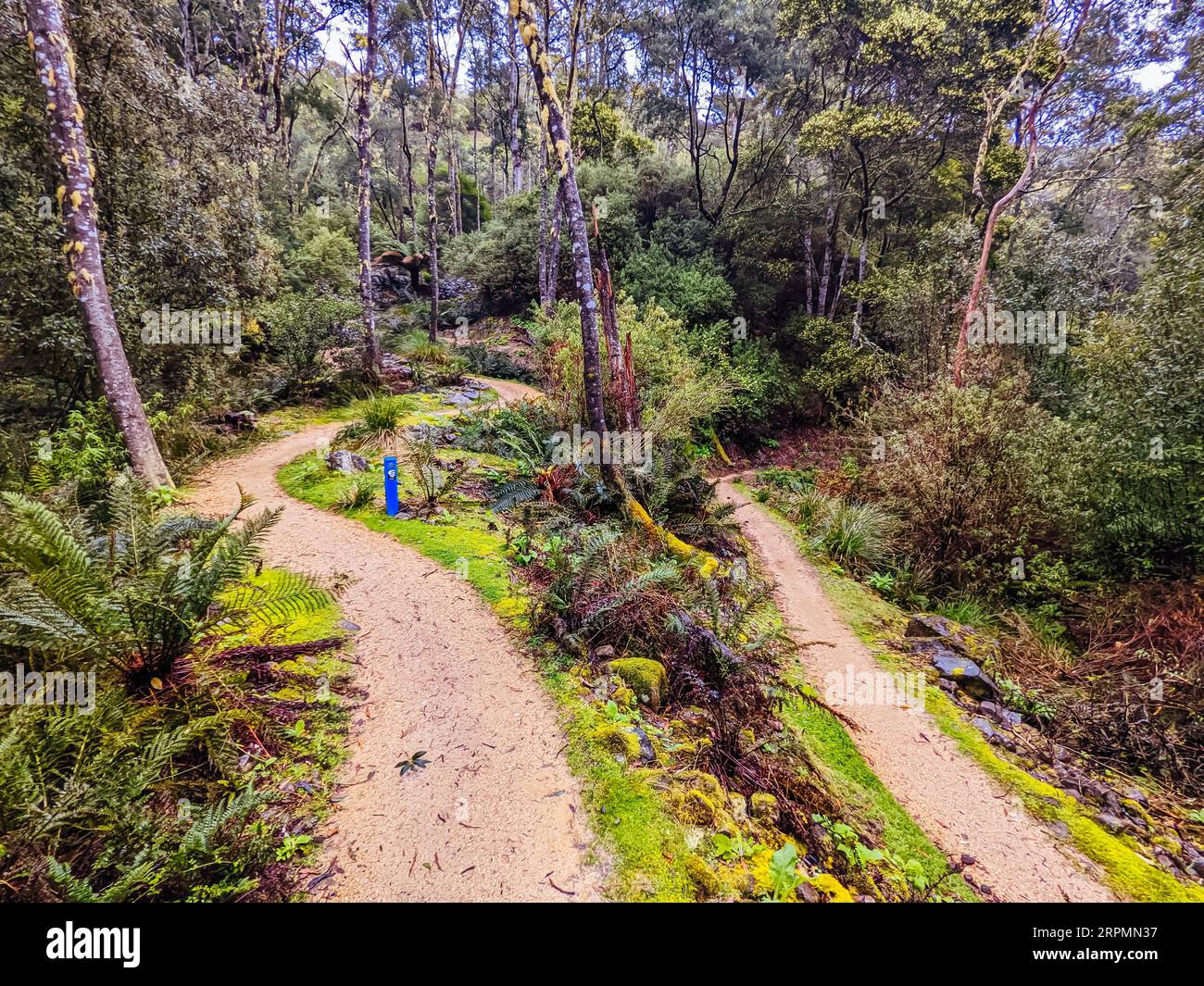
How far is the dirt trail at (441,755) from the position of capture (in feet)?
8.68

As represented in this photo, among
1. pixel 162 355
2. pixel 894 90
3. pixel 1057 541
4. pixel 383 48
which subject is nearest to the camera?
pixel 1057 541

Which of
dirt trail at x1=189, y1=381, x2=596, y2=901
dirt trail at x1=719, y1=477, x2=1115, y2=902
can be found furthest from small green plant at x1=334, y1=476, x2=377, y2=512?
dirt trail at x1=719, y1=477, x2=1115, y2=902

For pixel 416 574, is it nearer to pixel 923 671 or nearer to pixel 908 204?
pixel 923 671

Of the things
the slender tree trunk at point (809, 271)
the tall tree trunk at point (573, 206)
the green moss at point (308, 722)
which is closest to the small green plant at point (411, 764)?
the green moss at point (308, 722)

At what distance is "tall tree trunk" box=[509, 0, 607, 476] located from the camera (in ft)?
23.4

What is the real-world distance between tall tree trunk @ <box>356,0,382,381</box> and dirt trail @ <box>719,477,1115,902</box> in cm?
1231

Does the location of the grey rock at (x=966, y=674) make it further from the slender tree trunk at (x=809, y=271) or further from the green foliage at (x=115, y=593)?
the slender tree trunk at (x=809, y=271)

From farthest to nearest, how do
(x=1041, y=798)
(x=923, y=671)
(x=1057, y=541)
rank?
(x=1057, y=541)
(x=923, y=671)
(x=1041, y=798)

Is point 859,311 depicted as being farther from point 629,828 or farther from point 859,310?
point 629,828

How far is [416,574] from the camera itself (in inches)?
227

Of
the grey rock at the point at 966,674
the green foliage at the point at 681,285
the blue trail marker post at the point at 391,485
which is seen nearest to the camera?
the grey rock at the point at 966,674

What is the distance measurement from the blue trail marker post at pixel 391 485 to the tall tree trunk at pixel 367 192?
725 centimetres
